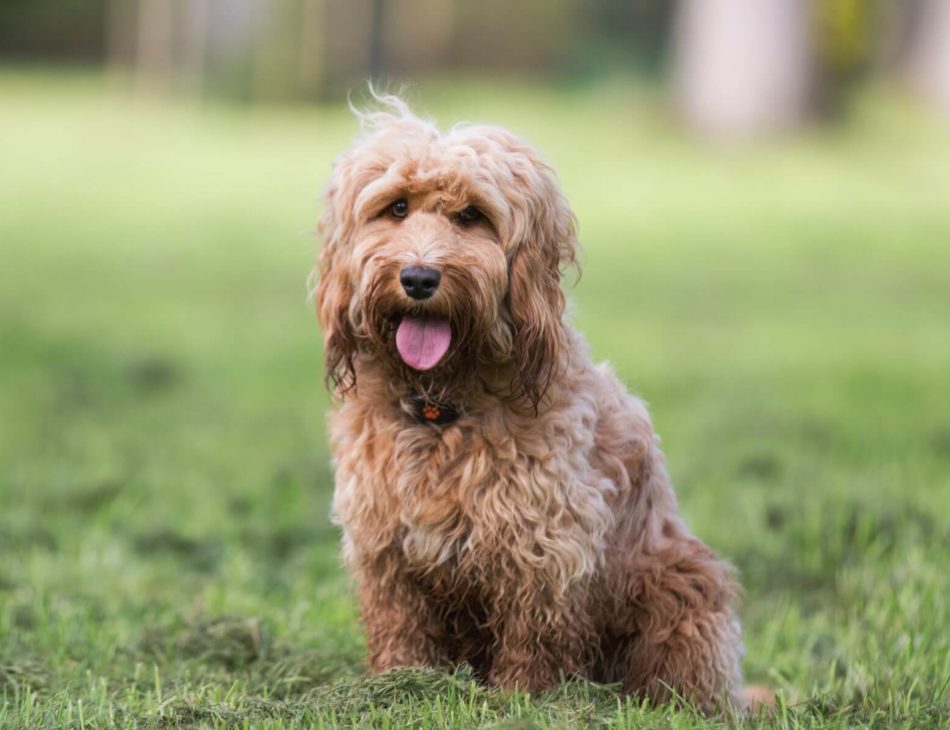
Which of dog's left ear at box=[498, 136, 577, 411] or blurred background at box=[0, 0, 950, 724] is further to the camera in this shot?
blurred background at box=[0, 0, 950, 724]

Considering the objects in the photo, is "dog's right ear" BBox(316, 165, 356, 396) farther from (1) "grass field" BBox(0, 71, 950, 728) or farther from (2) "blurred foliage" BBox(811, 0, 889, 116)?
(2) "blurred foliage" BBox(811, 0, 889, 116)

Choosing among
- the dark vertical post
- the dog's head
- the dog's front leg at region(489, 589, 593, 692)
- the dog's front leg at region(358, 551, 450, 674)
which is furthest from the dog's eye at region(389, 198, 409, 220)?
the dark vertical post

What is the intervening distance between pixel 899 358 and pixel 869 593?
5431 mm

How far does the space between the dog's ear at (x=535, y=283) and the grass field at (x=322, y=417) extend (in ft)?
3.07

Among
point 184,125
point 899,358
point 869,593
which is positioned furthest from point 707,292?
point 184,125

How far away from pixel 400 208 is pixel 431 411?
0.64 meters

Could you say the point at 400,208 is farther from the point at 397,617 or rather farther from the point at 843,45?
the point at 843,45

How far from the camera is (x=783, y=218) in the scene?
56.4ft

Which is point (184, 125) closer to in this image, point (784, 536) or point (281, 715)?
point (784, 536)

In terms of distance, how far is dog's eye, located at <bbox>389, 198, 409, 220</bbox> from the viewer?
4566mm

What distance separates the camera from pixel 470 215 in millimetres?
4566

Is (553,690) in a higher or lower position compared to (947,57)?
lower

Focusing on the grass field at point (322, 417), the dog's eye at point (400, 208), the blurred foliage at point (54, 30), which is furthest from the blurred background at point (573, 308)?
the blurred foliage at point (54, 30)

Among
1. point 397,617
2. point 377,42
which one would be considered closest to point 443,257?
point 397,617
